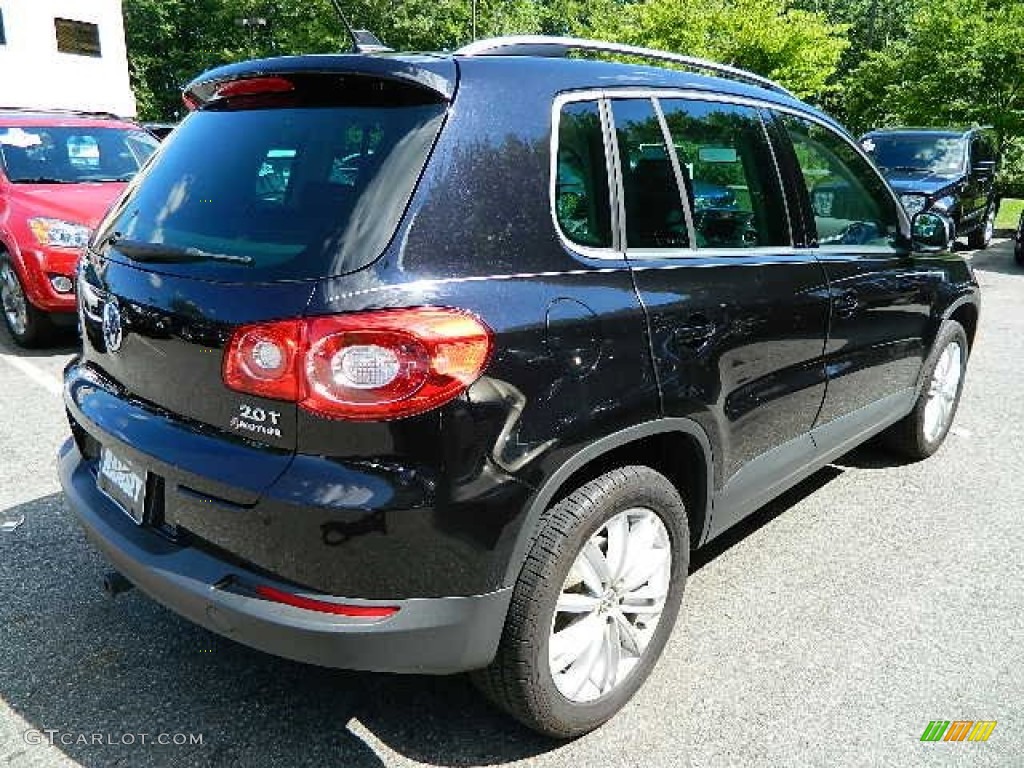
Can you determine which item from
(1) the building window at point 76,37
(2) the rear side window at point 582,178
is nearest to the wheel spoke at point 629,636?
(2) the rear side window at point 582,178

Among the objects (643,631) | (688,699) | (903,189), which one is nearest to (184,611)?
(643,631)

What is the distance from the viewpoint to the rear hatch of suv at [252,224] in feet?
6.49

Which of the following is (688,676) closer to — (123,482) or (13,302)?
(123,482)

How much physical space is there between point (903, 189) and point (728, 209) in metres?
10.2

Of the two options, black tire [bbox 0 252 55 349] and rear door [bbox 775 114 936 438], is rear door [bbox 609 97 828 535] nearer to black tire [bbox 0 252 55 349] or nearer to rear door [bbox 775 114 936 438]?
rear door [bbox 775 114 936 438]

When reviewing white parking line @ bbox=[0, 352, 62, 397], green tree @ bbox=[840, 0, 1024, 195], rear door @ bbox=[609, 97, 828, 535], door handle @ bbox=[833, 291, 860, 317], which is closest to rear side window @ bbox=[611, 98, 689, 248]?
rear door @ bbox=[609, 97, 828, 535]

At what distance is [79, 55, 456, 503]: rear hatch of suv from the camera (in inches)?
77.9

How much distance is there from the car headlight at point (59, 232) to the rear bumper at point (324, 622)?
4.92 m

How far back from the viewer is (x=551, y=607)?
2.17 meters

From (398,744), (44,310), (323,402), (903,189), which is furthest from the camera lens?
(903,189)

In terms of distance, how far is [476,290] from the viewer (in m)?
2.00

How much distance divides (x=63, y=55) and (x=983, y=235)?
28740mm

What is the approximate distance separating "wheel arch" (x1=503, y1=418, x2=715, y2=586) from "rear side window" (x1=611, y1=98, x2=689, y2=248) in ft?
1.80

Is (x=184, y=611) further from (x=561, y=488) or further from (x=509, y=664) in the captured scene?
(x=561, y=488)
